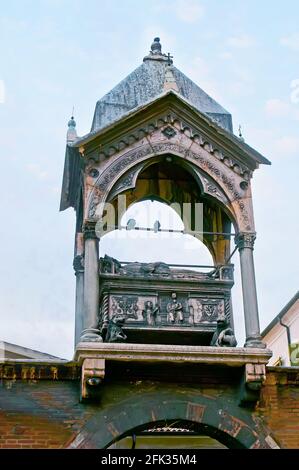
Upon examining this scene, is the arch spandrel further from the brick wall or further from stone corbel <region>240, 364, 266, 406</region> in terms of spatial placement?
the brick wall

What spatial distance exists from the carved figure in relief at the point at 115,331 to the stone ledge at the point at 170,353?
0.53 metres

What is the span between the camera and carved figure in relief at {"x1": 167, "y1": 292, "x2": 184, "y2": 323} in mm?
13258

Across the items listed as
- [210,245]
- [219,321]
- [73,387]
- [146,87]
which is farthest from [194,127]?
[73,387]

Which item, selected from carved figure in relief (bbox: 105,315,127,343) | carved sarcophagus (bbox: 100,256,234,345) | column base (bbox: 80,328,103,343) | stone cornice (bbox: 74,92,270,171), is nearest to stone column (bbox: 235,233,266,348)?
A: carved sarcophagus (bbox: 100,256,234,345)

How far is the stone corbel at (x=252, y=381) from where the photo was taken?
1213 centimetres

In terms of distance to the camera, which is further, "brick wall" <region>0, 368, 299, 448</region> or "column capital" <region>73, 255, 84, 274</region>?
"column capital" <region>73, 255, 84, 274</region>

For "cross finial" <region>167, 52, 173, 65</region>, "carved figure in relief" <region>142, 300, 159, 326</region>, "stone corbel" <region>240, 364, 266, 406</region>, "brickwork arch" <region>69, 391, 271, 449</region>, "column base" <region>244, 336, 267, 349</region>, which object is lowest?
"brickwork arch" <region>69, 391, 271, 449</region>

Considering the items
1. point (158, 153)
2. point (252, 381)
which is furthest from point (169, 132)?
point (252, 381)

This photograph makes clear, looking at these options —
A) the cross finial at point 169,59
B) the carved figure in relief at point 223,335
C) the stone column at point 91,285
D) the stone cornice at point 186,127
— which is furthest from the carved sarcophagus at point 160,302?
the cross finial at point 169,59

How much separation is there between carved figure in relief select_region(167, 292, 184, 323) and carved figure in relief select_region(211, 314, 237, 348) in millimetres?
667

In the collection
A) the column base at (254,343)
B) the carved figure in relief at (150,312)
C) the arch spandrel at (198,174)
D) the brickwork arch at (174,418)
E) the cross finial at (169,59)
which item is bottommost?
the brickwork arch at (174,418)

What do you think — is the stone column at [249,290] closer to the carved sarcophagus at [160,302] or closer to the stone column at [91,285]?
the carved sarcophagus at [160,302]

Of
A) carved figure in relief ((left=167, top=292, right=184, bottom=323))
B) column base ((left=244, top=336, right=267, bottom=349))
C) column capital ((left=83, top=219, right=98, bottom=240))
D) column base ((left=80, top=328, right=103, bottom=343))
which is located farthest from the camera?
carved figure in relief ((left=167, top=292, right=184, bottom=323))

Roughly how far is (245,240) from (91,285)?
2.91 metres
